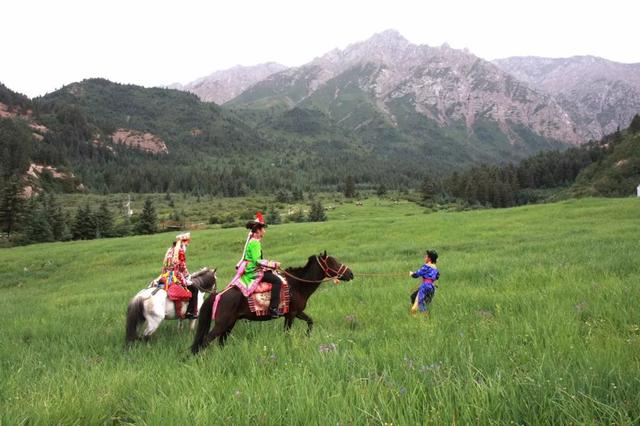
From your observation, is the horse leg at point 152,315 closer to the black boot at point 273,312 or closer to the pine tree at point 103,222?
the black boot at point 273,312

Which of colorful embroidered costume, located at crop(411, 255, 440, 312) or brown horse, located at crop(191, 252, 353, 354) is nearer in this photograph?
brown horse, located at crop(191, 252, 353, 354)

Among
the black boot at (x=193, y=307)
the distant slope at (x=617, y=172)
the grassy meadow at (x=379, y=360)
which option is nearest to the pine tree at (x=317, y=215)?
the grassy meadow at (x=379, y=360)

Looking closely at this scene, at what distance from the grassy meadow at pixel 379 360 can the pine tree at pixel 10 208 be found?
67.9m

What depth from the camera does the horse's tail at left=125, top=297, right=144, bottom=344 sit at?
26.1 ft

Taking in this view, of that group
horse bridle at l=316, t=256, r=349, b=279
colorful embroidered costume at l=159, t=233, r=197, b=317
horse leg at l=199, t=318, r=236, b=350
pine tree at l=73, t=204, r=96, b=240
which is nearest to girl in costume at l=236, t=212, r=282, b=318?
horse leg at l=199, t=318, r=236, b=350

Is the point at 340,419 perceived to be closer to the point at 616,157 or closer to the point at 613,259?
the point at 613,259

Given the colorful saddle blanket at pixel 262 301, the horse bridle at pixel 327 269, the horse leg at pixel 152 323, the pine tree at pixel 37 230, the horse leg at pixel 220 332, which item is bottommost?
the pine tree at pixel 37 230

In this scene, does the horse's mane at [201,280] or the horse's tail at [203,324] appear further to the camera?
the horse's mane at [201,280]

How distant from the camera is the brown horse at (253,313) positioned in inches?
271

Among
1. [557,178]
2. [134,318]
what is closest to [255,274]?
[134,318]

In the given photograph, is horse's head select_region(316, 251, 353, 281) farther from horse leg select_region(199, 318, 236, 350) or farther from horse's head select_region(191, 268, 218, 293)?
horse's head select_region(191, 268, 218, 293)

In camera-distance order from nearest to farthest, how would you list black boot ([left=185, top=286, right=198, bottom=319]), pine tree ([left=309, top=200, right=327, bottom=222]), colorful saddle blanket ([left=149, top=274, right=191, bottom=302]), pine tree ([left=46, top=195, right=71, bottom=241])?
colorful saddle blanket ([left=149, top=274, right=191, bottom=302]) < black boot ([left=185, top=286, right=198, bottom=319]) < pine tree ([left=46, top=195, right=71, bottom=241]) < pine tree ([left=309, top=200, right=327, bottom=222])

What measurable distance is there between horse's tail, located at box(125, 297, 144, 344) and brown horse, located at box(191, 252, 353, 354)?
2081mm

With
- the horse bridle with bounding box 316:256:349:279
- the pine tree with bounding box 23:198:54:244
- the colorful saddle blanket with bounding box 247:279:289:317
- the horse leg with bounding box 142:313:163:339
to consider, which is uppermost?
the horse bridle with bounding box 316:256:349:279
